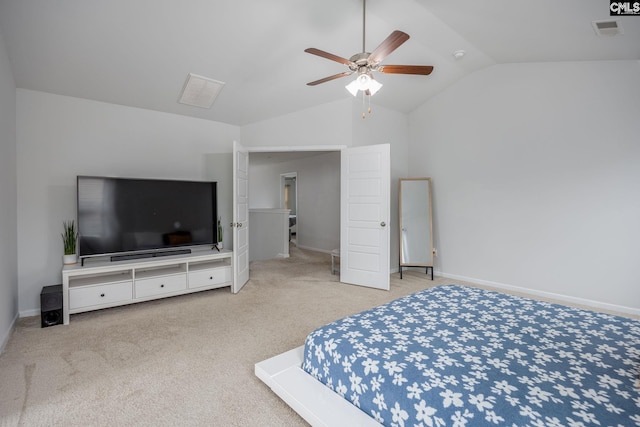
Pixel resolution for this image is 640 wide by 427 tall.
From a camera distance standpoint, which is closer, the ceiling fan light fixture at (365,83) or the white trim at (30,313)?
the ceiling fan light fixture at (365,83)

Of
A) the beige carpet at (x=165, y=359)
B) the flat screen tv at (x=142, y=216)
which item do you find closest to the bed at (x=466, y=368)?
the beige carpet at (x=165, y=359)

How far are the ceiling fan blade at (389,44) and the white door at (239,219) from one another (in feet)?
7.23

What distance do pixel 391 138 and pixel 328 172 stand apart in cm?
247

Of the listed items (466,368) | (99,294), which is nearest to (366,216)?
(466,368)

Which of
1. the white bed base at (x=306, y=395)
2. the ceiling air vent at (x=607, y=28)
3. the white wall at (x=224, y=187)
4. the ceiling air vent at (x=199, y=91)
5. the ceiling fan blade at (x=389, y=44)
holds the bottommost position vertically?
the white bed base at (x=306, y=395)

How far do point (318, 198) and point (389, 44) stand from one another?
5496 millimetres

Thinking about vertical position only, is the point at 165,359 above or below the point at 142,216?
below

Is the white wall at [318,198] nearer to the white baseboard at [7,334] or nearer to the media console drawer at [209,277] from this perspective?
the media console drawer at [209,277]

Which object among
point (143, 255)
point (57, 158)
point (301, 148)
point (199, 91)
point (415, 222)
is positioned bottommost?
point (143, 255)

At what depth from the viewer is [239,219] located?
4.25 meters

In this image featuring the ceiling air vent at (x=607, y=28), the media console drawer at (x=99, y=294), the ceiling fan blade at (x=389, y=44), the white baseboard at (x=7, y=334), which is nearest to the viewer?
the ceiling fan blade at (x=389, y=44)

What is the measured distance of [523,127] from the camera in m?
4.12

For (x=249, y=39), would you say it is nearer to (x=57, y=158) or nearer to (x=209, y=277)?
(x=57, y=158)

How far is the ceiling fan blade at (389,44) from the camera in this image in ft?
7.28
